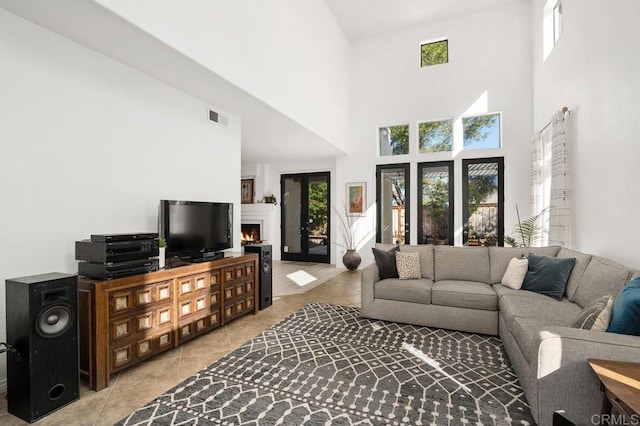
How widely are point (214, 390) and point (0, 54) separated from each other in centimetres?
271

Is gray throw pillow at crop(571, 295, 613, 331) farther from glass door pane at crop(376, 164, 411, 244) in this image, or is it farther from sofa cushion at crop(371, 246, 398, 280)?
glass door pane at crop(376, 164, 411, 244)

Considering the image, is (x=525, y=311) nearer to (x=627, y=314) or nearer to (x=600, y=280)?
(x=600, y=280)

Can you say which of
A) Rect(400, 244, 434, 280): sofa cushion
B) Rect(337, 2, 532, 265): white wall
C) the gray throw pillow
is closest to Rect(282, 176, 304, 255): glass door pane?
Rect(337, 2, 532, 265): white wall

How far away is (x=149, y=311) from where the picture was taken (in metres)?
2.65

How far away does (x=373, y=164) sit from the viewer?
7.13m

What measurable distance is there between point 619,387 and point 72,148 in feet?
12.0

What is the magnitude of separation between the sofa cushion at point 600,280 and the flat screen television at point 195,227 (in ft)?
11.6

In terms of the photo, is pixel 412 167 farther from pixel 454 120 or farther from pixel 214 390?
pixel 214 390

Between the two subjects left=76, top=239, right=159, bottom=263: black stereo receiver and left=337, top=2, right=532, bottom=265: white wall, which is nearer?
left=76, top=239, right=159, bottom=263: black stereo receiver

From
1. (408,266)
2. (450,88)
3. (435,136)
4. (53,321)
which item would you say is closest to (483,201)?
(435,136)

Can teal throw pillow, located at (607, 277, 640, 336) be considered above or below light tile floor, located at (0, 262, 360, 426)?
above

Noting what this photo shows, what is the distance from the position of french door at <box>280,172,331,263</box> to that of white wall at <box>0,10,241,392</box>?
4705 millimetres

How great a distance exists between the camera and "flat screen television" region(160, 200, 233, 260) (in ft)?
10.4

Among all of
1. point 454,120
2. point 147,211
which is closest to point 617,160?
point 454,120
